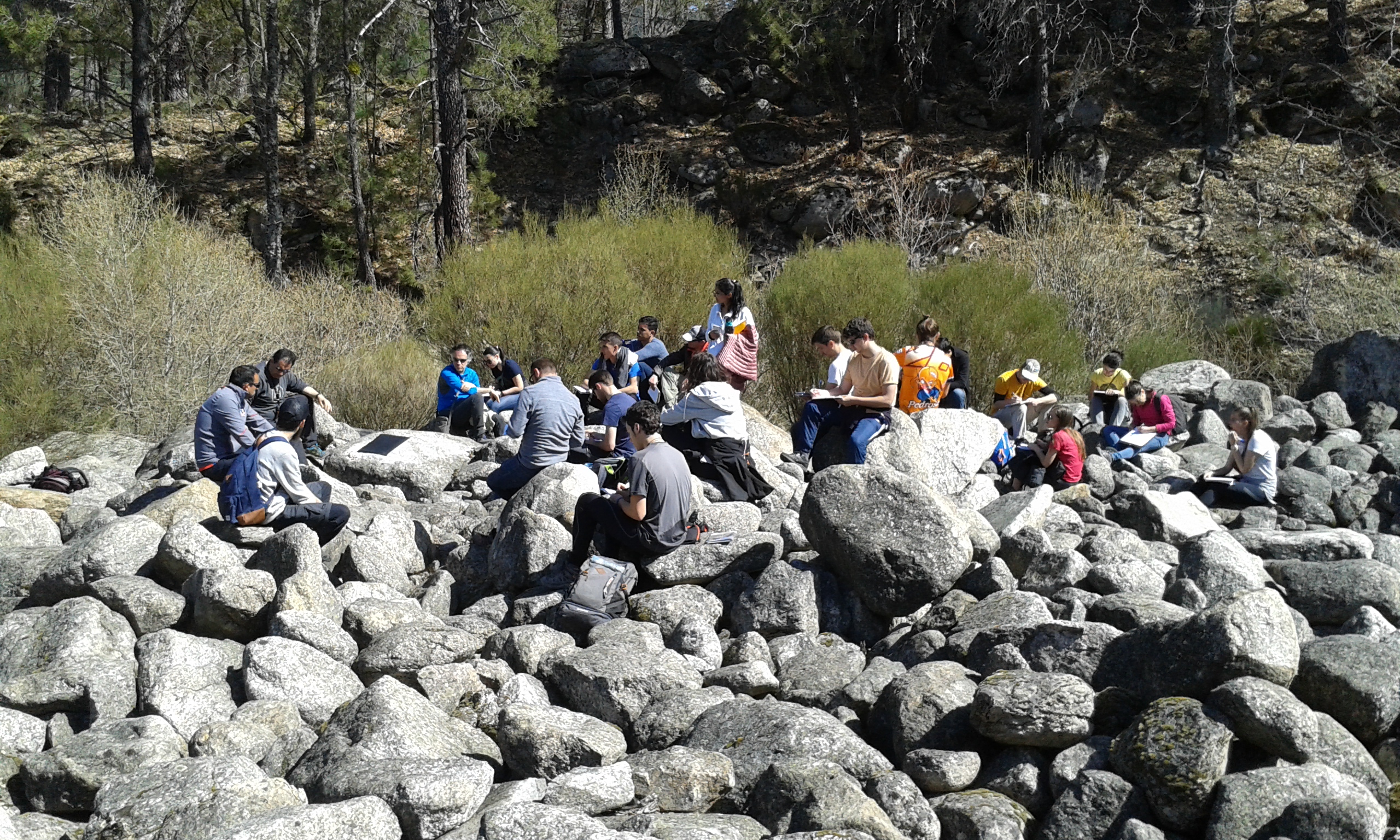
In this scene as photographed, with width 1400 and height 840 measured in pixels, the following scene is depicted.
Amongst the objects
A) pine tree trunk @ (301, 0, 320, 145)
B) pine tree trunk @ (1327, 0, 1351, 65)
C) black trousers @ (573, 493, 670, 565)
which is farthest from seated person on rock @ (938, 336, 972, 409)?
pine tree trunk @ (1327, 0, 1351, 65)

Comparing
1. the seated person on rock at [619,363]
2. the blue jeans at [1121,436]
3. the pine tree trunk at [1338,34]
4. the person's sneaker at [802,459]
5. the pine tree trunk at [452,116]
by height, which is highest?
the pine tree trunk at [1338,34]

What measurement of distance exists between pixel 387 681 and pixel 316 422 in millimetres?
6976

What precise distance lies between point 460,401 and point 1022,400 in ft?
19.0

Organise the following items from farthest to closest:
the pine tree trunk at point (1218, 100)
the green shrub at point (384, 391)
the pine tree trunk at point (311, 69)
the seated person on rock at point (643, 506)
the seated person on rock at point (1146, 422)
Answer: the pine tree trunk at point (1218, 100), the pine tree trunk at point (311, 69), the green shrub at point (384, 391), the seated person on rock at point (1146, 422), the seated person on rock at point (643, 506)

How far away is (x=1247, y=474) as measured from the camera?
10188 mm

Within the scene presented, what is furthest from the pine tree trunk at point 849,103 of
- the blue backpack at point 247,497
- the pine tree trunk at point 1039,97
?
the blue backpack at point 247,497

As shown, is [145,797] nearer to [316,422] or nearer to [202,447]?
[202,447]

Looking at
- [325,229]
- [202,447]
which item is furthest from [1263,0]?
[202,447]

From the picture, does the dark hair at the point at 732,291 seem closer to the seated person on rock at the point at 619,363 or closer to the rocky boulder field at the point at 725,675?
the seated person on rock at the point at 619,363

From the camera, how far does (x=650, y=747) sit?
5504 mm

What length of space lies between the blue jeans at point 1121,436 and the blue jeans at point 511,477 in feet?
19.7

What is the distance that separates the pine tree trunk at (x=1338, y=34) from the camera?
25656 mm

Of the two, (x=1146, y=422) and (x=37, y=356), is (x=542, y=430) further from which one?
(x=37, y=356)

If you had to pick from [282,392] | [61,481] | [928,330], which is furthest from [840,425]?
[61,481]
